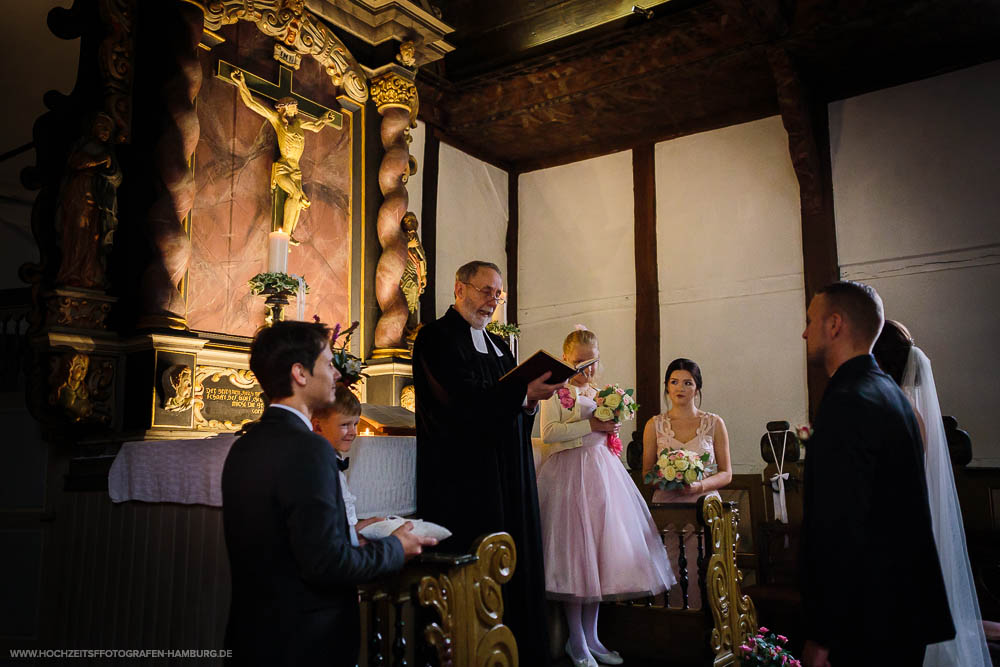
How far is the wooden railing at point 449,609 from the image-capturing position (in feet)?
6.59

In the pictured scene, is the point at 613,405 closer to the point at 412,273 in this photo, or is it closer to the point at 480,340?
the point at 480,340

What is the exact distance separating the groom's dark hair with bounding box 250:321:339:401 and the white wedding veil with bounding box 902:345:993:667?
2.37m

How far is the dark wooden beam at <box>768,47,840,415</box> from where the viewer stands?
6774 mm

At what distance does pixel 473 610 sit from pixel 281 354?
2.75 feet

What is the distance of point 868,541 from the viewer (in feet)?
6.54

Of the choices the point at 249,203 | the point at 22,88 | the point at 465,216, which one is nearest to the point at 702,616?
the point at 249,203

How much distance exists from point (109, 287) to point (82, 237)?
11.9 inches

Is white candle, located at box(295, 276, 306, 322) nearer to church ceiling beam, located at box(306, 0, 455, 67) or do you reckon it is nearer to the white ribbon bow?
church ceiling beam, located at box(306, 0, 455, 67)

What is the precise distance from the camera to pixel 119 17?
4.50 meters

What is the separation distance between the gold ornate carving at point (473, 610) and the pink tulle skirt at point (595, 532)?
1.56 metres

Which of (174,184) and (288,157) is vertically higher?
(288,157)

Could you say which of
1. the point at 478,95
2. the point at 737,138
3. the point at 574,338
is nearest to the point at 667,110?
the point at 737,138

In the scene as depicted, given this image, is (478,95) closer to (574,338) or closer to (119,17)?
(119,17)

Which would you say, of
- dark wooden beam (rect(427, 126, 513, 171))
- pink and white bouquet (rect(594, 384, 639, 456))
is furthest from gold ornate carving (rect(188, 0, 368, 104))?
pink and white bouquet (rect(594, 384, 639, 456))
